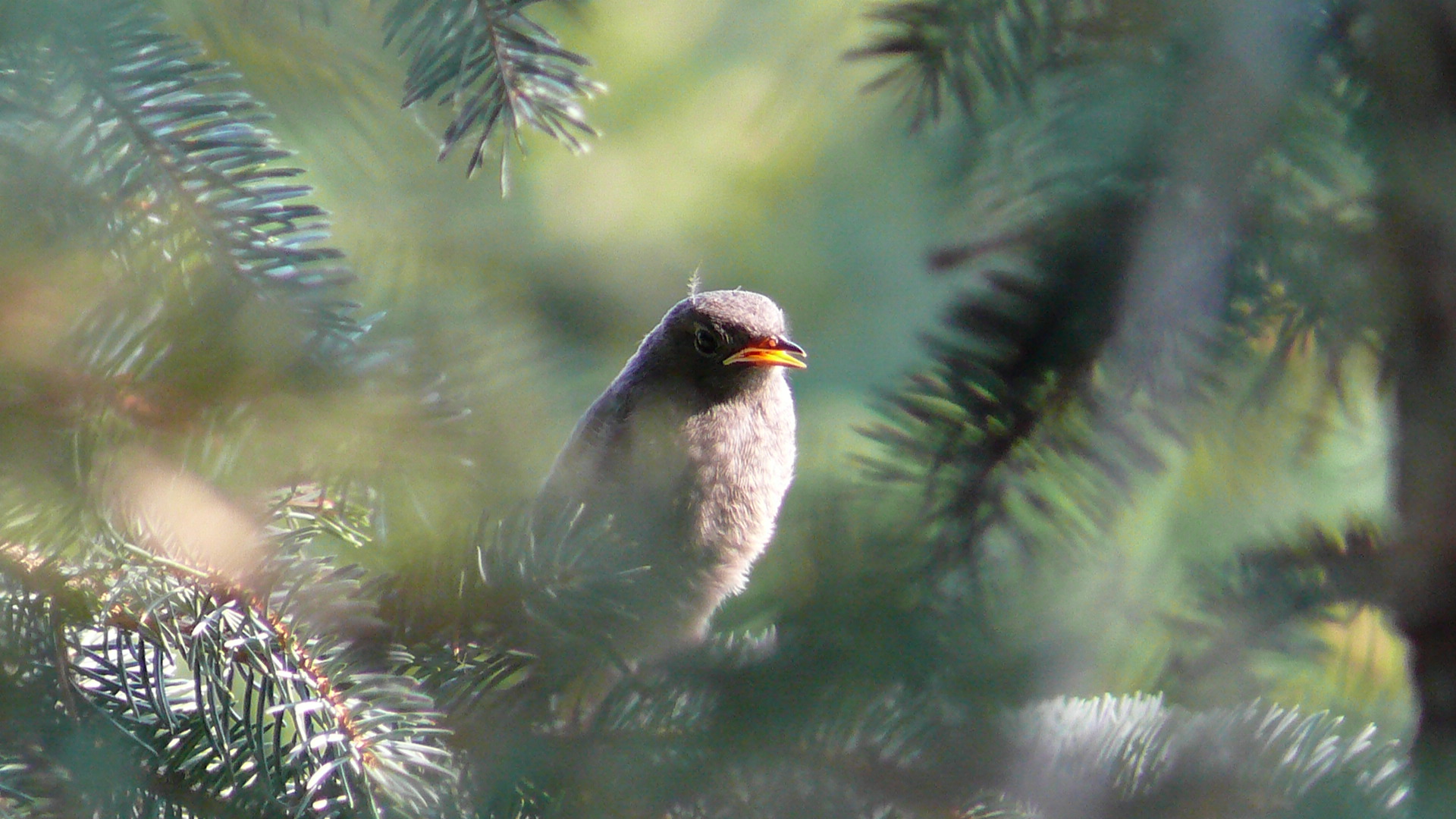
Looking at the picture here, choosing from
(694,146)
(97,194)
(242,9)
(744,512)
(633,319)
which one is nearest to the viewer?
(97,194)

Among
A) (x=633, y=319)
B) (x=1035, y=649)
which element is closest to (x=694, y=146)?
(x=633, y=319)

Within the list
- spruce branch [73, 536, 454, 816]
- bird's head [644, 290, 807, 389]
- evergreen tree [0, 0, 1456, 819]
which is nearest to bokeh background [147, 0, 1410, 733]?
evergreen tree [0, 0, 1456, 819]

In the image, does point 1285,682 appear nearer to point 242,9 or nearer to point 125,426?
point 125,426

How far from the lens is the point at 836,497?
53cm

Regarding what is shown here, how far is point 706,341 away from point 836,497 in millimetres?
1261

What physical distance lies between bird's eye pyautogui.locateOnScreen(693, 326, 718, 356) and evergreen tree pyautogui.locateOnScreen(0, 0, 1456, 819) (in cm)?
89

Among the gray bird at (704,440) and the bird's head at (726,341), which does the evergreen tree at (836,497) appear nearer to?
the gray bird at (704,440)

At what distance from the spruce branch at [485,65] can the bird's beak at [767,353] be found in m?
0.78

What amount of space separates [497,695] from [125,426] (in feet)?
0.98

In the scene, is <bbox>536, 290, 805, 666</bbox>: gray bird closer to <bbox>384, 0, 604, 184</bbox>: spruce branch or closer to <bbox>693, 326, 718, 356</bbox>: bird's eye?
<bbox>693, 326, 718, 356</bbox>: bird's eye

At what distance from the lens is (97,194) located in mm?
723

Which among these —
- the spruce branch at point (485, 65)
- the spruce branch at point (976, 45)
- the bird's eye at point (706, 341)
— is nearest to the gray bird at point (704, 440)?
the bird's eye at point (706, 341)

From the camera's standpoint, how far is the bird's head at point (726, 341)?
1.70 meters

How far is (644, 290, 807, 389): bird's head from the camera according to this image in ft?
5.59
